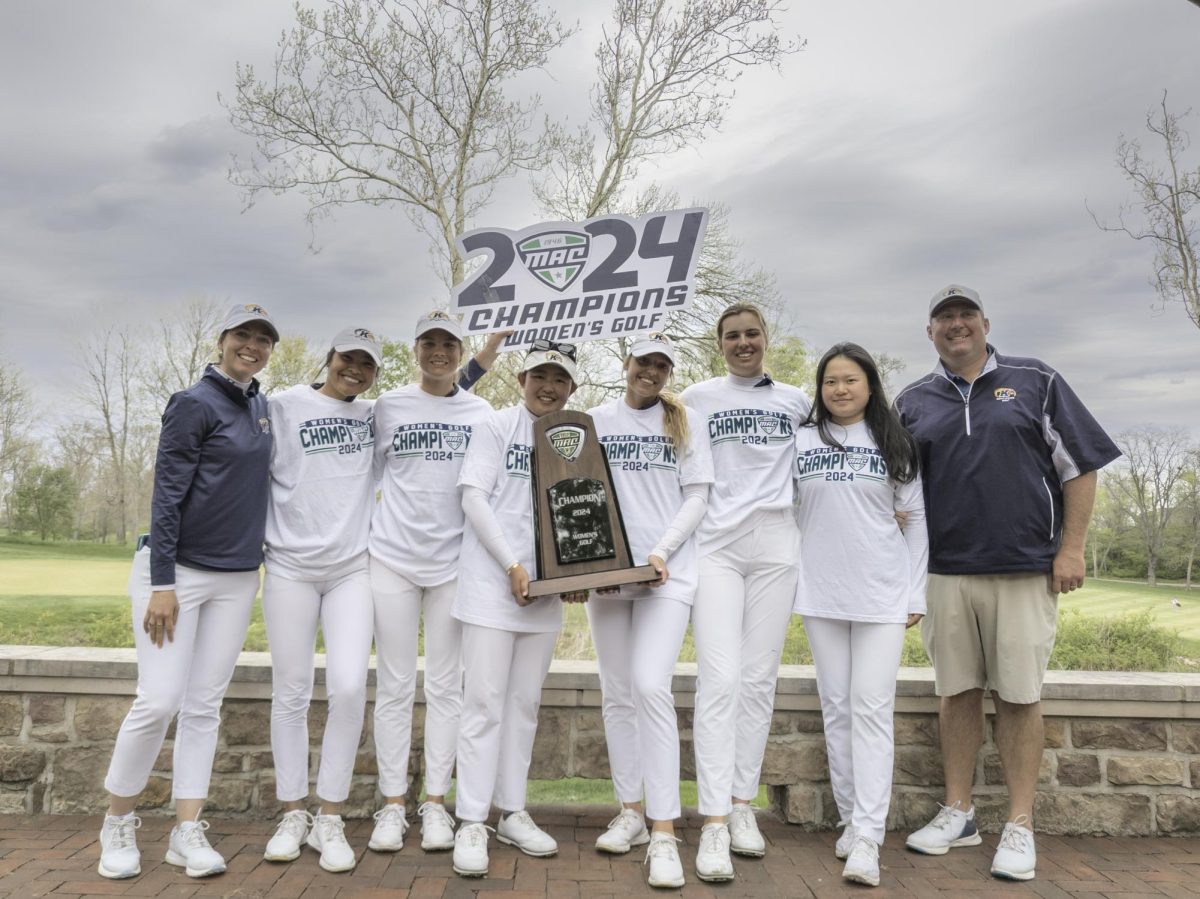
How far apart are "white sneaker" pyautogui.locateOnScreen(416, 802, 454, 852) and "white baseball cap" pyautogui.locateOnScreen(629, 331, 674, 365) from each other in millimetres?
1941

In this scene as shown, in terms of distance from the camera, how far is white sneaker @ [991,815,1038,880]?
10.6ft

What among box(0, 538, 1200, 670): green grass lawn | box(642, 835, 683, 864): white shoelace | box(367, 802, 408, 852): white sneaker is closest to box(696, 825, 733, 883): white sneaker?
box(642, 835, 683, 864): white shoelace

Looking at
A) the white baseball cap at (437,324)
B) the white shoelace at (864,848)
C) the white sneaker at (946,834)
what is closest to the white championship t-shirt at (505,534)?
the white baseball cap at (437,324)

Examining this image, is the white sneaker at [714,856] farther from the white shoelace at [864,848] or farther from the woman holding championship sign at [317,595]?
the woman holding championship sign at [317,595]

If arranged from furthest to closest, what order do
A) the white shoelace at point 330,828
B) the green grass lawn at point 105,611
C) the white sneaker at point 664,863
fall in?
the green grass lawn at point 105,611
the white shoelace at point 330,828
the white sneaker at point 664,863

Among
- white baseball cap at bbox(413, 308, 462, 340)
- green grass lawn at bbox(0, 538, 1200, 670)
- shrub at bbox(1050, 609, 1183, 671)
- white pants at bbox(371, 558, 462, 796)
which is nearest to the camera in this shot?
white pants at bbox(371, 558, 462, 796)

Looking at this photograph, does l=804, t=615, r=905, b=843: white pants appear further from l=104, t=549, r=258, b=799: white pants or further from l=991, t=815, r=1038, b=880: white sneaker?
l=104, t=549, r=258, b=799: white pants

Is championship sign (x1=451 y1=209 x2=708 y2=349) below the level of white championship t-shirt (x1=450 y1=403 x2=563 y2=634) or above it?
above

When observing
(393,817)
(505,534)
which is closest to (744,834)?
(393,817)

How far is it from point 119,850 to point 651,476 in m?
2.36

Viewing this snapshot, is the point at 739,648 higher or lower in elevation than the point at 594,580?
lower

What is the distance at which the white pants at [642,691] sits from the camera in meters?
3.16

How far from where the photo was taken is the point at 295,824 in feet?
10.8

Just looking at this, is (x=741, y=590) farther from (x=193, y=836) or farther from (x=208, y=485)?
(x=193, y=836)
